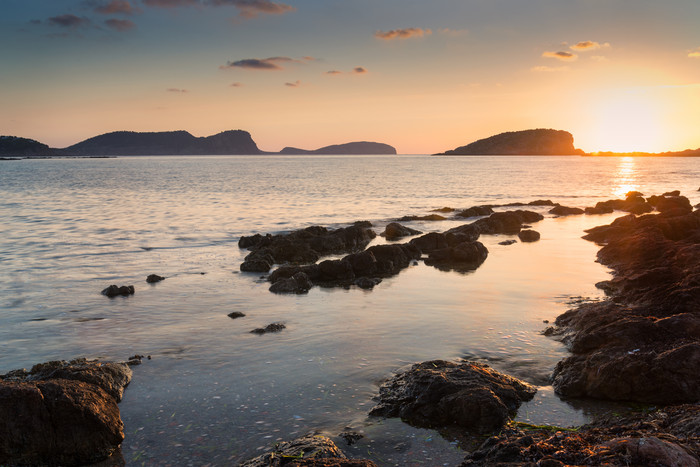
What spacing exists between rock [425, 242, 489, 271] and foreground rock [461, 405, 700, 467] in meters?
15.6

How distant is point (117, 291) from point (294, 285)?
20.6 ft

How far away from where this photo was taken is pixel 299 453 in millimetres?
7234

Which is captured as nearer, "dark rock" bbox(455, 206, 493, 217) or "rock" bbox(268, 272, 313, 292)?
"rock" bbox(268, 272, 313, 292)

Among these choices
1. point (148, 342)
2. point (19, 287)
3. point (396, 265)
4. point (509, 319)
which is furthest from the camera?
point (396, 265)

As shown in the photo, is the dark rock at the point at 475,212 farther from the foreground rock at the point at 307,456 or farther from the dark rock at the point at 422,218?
the foreground rock at the point at 307,456

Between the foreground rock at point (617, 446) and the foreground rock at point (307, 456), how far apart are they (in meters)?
1.75

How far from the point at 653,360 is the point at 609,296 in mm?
7890

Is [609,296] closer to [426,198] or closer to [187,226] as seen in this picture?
[187,226]

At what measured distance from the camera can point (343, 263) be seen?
69.2 ft

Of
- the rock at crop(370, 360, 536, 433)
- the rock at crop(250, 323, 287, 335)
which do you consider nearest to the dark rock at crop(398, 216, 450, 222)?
the rock at crop(250, 323, 287, 335)

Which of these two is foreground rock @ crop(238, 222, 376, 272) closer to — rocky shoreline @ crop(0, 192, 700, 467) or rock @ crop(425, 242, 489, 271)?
rock @ crop(425, 242, 489, 271)

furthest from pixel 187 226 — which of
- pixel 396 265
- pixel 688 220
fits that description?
pixel 688 220

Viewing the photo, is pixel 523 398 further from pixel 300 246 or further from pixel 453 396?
pixel 300 246

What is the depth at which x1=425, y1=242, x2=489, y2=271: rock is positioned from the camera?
23.7m
